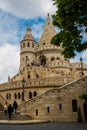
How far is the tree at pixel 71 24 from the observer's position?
10328mm

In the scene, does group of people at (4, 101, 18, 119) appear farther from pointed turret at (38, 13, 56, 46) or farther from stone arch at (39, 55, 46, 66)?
pointed turret at (38, 13, 56, 46)

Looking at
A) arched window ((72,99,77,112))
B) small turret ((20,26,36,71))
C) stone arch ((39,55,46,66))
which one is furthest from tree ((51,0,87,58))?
small turret ((20,26,36,71))

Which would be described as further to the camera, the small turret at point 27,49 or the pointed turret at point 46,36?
the pointed turret at point 46,36

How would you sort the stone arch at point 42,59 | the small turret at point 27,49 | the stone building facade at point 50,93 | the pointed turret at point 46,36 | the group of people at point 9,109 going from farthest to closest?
the pointed turret at point 46,36 < the small turret at point 27,49 < the stone arch at point 42,59 < the stone building facade at point 50,93 < the group of people at point 9,109

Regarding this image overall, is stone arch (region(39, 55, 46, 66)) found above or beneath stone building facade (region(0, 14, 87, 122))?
above

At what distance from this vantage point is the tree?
33.9 feet

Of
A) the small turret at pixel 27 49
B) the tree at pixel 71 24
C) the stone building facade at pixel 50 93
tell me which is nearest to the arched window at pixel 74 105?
the stone building facade at pixel 50 93

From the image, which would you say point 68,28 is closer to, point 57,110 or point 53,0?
point 53,0

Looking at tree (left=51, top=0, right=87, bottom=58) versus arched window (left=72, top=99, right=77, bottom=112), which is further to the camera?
arched window (left=72, top=99, right=77, bottom=112)

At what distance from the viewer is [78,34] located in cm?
1141

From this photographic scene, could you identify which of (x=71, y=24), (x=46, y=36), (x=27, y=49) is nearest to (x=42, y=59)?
(x=27, y=49)

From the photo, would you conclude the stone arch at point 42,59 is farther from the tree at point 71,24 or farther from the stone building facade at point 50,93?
the tree at point 71,24

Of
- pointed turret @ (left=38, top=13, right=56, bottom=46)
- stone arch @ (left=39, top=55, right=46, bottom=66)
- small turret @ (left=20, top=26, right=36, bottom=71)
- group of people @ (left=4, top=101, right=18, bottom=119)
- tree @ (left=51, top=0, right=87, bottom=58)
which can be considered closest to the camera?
tree @ (left=51, top=0, right=87, bottom=58)

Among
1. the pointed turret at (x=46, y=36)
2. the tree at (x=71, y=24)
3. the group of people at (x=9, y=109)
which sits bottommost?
the group of people at (x=9, y=109)
